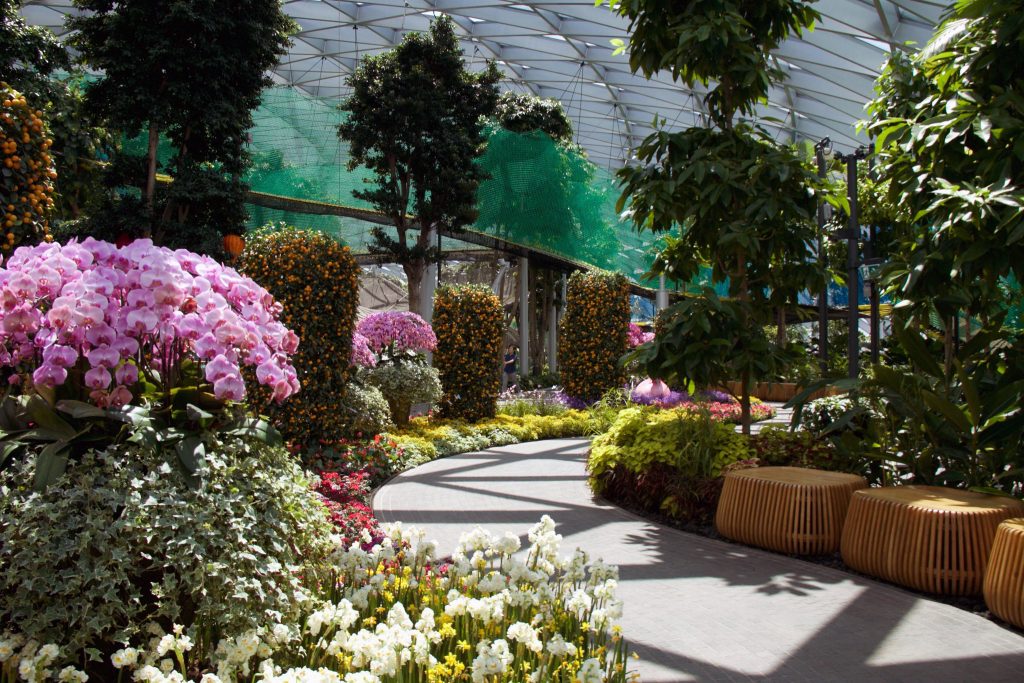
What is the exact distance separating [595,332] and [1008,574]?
11025mm

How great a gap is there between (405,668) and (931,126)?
4.29 m

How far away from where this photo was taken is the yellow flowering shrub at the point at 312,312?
25.7 ft

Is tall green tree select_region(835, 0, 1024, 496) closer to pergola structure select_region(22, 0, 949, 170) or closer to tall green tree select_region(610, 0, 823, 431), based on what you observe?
tall green tree select_region(610, 0, 823, 431)

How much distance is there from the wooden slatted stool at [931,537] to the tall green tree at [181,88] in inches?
410

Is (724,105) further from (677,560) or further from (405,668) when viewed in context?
(405,668)

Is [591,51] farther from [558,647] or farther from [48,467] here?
[558,647]

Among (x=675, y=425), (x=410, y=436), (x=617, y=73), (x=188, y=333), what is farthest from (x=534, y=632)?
(x=617, y=73)

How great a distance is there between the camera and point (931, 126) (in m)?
4.68

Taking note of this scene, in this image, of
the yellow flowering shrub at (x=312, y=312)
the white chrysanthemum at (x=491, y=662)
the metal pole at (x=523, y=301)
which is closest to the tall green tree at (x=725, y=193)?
the yellow flowering shrub at (x=312, y=312)

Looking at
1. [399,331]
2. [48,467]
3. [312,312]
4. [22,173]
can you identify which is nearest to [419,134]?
[399,331]

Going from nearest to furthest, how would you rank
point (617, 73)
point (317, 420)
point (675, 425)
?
1. point (675, 425)
2. point (317, 420)
3. point (617, 73)

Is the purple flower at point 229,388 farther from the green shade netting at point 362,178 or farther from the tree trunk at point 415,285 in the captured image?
the green shade netting at point 362,178

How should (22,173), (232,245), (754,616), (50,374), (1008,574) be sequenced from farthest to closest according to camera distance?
(232,245), (22,173), (754,616), (1008,574), (50,374)

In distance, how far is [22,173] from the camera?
627 centimetres
